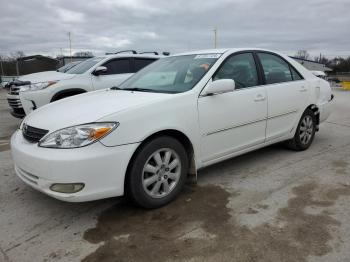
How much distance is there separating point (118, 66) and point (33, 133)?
5260mm

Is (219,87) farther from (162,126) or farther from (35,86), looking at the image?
(35,86)

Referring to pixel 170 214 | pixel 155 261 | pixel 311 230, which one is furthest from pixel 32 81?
pixel 311 230

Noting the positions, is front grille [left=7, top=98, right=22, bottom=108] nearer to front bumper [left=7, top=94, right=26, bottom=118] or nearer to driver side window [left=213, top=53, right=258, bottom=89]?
front bumper [left=7, top=94, right=26, bottom=118]

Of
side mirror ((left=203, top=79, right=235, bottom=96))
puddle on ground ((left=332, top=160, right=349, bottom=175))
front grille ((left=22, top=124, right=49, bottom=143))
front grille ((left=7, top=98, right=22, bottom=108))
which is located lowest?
puddle on ground ((left=332, top=160, right=349, bottom=175))

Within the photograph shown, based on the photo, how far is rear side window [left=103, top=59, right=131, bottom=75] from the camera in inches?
319

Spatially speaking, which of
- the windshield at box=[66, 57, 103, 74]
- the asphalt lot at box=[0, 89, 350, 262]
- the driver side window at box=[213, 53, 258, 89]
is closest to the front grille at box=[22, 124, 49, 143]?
the asphalt lot at box=[0, 89, 350, 262]

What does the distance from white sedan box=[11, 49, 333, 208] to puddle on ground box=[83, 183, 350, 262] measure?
242 millimetres

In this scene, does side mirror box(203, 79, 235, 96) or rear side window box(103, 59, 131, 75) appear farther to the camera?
rear side window box(103, 59, 131, 75)

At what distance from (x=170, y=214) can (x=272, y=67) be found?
255cm

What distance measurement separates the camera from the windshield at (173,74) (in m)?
3.81

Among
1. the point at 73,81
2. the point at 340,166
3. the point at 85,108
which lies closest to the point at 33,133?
the point at 85,108

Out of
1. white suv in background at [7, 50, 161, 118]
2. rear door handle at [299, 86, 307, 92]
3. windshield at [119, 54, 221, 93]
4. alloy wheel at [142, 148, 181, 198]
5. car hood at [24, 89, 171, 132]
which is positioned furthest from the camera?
white suv in background at [7, 50, 161, 118]

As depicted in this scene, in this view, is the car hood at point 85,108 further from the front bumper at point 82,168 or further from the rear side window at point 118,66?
the rear side window at point 118,66

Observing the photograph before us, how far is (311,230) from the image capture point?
289 centimetres
